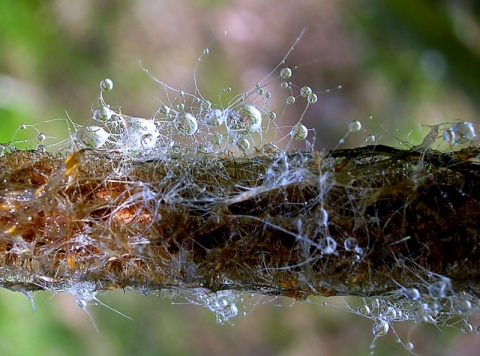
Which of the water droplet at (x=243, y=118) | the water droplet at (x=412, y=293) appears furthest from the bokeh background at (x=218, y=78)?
the water droplet at (x=412, y=293)

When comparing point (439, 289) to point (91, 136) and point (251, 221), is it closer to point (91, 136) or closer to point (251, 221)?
point (251, 221)

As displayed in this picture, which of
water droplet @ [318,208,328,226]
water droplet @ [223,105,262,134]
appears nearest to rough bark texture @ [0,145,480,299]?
water droplet @ [318,208,328,226]

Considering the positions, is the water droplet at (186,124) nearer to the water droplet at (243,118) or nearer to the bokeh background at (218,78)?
the water droplet at (243,118)

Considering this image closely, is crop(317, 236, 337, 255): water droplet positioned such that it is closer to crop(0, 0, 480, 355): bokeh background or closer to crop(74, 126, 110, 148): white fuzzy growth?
crop(74, 126, 110, 148): white fuzzy growth

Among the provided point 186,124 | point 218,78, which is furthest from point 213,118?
point 218,78

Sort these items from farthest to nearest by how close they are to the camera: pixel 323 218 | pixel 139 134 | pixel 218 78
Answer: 1. pixel 218 78
2. pixel 139 134
3. pixel 323 218
